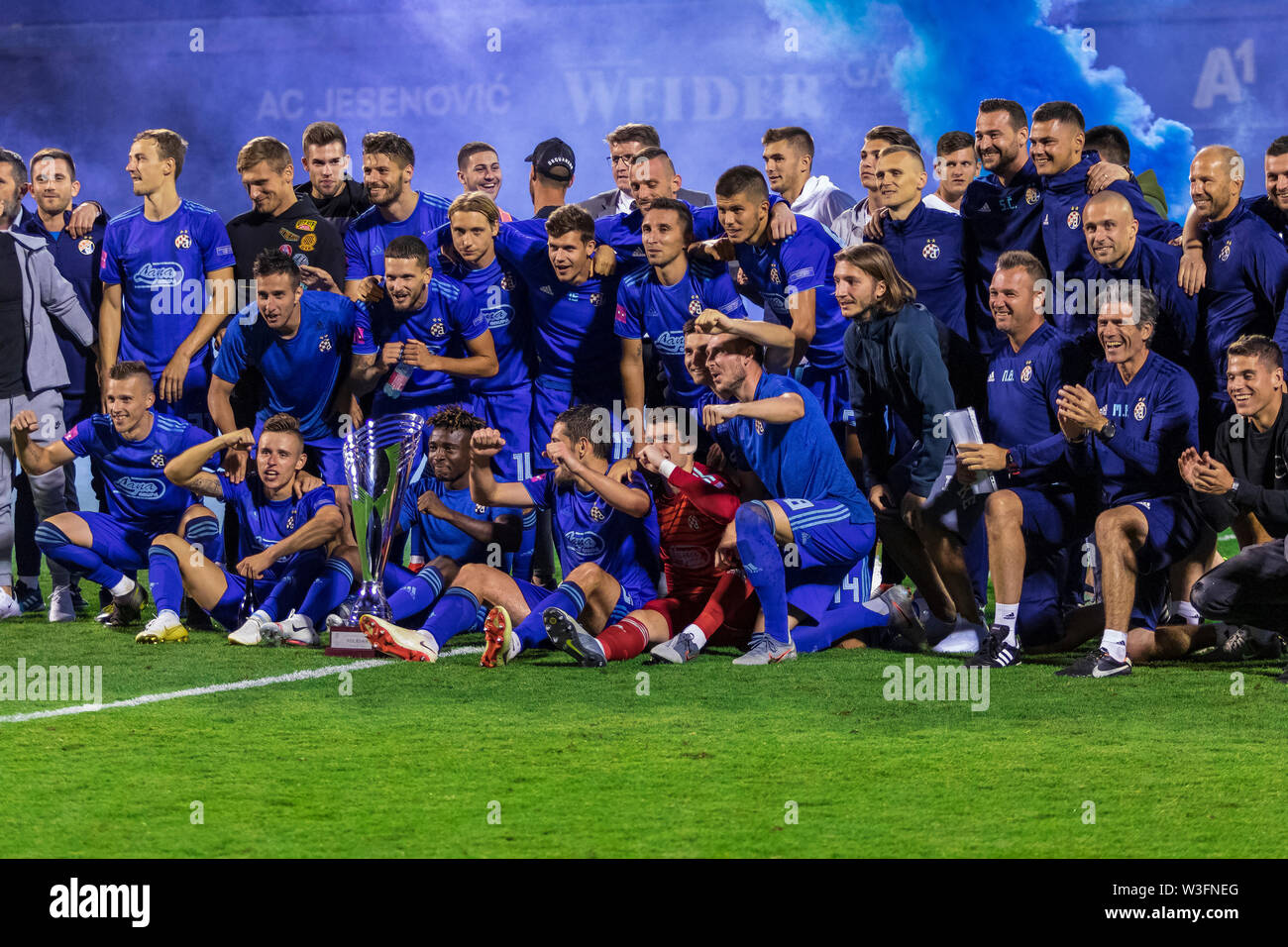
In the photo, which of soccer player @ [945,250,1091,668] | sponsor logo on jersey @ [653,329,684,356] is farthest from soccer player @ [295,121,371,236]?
soccer player @ [945,250,1091,668]

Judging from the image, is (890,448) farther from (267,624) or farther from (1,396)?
(1,396)

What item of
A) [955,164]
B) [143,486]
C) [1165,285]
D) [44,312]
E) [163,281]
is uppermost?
[955,164]

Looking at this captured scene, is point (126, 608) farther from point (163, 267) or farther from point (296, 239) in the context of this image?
point (296, 239)

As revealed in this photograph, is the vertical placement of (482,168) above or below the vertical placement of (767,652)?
above

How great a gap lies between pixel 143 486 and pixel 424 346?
156 cm

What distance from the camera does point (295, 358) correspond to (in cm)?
738

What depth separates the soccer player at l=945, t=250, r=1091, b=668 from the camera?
21.0 feet

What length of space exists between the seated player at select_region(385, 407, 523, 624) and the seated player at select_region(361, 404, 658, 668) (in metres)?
0.14

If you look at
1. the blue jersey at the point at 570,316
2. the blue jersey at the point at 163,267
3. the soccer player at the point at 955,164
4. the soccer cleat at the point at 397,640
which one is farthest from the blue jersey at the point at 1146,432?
the blue jersey at the point at 163,267

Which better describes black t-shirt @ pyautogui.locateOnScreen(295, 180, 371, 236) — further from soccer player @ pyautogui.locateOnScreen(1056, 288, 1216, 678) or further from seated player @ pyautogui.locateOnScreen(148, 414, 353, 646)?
soccer player @ pyautogui.locateOnScreen(1056, 288, 1216, 678)

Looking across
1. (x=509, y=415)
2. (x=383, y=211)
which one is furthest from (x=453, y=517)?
(x=383, y=211)

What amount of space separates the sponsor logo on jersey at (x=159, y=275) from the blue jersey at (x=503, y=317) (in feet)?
4.94

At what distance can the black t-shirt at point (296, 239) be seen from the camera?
771 centimetres

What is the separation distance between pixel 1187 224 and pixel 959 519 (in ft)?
5.46
